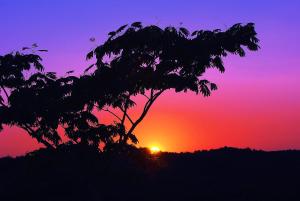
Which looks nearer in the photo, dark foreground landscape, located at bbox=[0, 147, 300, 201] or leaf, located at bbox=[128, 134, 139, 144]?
leaf, located at bbox=[128, 134, 139, 144]

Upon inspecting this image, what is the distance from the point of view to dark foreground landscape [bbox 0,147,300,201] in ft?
148

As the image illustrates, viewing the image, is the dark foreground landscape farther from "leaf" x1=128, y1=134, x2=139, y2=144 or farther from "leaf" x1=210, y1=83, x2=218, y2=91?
"leaf" x1=210, y1=83, x2=218, y2=91

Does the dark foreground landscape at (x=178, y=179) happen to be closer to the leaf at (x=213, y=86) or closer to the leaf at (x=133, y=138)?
the leaf at (x=133, y=138)

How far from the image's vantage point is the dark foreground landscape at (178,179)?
45.2 meters

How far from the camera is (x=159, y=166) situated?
55.1 metres

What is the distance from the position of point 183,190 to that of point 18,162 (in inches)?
819

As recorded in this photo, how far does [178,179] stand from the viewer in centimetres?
5147

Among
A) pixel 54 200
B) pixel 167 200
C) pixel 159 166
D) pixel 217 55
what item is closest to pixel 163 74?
pixel 217 55

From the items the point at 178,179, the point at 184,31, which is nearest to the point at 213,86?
the point at 184,31

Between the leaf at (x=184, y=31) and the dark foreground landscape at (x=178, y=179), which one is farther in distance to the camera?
the dark foreground landscape at (x=178, y=179)

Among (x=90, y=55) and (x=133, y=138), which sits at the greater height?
(x=90, y=55)

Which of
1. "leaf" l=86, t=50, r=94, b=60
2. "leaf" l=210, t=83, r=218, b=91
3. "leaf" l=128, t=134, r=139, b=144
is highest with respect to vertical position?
"leaf" l=86, t=50, r=94, b=60

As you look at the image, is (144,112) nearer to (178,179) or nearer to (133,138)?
(133,138)

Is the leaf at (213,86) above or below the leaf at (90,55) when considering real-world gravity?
below
